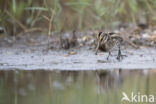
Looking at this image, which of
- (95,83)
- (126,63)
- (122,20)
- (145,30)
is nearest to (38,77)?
(95,83)

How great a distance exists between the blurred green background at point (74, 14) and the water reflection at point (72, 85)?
75.7 inches

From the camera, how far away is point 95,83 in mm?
4871

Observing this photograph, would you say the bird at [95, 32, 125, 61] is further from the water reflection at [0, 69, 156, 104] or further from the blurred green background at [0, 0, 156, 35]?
the blurred green background at [0, 0, 156, 35]

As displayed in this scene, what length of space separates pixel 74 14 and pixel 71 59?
9.31ft

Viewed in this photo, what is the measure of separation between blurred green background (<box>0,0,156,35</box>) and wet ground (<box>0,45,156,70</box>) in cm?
77

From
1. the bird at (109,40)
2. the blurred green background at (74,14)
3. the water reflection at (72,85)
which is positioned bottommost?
the water reflection at (72,85)

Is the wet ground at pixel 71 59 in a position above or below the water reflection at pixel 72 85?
above

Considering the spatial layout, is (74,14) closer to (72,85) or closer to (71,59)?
(71,59)

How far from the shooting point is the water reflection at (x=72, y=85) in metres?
4.16

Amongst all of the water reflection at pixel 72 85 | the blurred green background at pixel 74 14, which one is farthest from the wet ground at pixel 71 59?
the blurred green background at pixel 74 14

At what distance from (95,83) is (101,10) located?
3196 mm

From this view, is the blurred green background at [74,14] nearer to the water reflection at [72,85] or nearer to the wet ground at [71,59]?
the wet ground at [71,59]

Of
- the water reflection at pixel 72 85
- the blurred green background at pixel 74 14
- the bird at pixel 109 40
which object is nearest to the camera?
the water reflection at pixel 72 85

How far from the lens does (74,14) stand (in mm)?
8750
